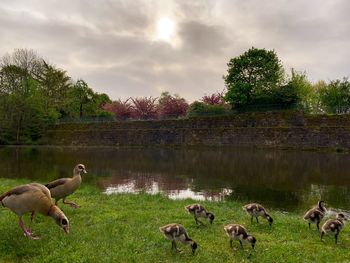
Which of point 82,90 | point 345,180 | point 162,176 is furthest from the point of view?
point 82,90

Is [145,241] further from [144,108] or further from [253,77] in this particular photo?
[144,108]

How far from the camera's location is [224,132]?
242 ft

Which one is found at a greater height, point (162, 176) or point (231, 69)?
point (231, 69)

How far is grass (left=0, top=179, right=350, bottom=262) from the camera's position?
10.2m

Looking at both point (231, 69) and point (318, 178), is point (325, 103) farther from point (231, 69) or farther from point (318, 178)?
point (318, 178)

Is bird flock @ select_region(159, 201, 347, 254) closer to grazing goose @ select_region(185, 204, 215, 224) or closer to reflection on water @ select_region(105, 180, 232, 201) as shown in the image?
grazing goose @ select_region(185, 204, 215, 224)

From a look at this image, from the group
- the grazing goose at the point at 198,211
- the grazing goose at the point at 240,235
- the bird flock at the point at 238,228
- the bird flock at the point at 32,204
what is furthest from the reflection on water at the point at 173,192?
the bird flock at the point at 32,204

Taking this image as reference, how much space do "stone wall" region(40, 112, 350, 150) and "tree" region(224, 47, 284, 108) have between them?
4.72 meters

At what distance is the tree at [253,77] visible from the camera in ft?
250

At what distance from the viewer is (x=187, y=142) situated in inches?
3017

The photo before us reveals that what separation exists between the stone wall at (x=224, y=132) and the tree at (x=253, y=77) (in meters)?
4.72

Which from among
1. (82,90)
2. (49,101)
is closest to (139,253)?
(49,101)

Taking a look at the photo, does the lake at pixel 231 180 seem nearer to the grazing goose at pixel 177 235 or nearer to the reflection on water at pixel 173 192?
the reflection on water at pixel 173 192

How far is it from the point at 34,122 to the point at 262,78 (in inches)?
2132
